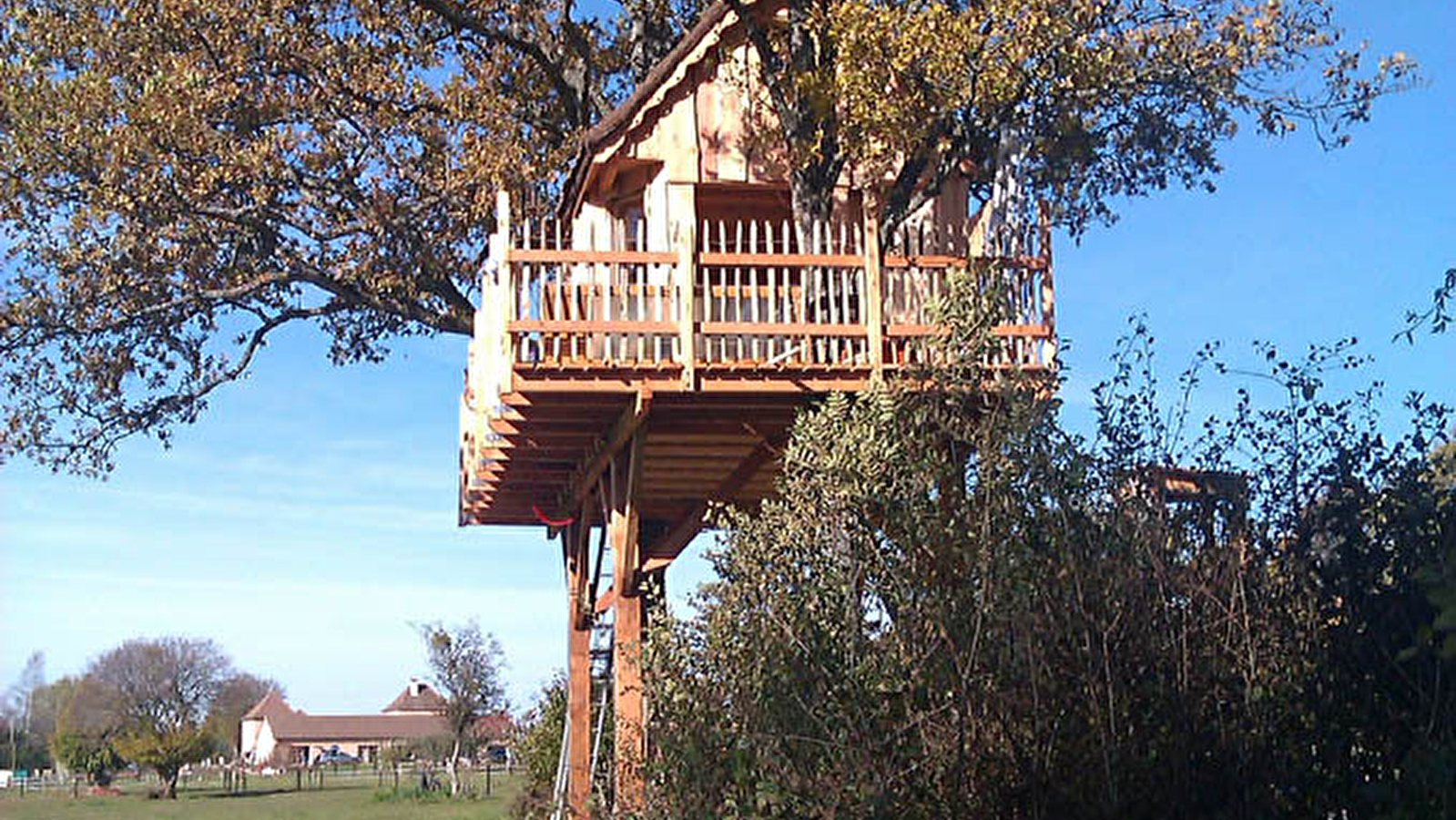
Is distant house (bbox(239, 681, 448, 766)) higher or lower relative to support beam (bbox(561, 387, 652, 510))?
lower

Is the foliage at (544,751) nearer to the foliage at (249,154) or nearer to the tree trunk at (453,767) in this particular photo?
the foliage at (249,154)

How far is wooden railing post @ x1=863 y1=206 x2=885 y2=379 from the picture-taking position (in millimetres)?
11071

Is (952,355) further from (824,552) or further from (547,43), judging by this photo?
(547,43)

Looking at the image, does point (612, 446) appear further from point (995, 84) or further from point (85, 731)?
point (85, 731)

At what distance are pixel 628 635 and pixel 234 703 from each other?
107999 mm

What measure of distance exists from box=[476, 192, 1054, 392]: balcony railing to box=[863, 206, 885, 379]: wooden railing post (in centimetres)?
1

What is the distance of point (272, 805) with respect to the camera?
45125mm

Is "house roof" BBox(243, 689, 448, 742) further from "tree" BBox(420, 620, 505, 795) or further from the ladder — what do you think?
the ladder

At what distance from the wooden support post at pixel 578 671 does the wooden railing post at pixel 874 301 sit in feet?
17.9

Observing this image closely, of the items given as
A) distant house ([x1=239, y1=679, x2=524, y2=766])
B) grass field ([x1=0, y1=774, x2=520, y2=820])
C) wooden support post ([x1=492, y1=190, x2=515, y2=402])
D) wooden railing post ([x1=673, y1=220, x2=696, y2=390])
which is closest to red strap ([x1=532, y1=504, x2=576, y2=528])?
wooden support post ([x1=492, y1=190, x2=515, y2=402])

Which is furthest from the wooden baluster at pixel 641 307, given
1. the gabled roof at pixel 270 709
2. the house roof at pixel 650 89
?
the gabled roof at pixel 270 709

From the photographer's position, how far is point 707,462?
1452 cm

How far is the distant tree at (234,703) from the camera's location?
3670 inches

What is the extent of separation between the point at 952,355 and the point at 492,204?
8.65 m
